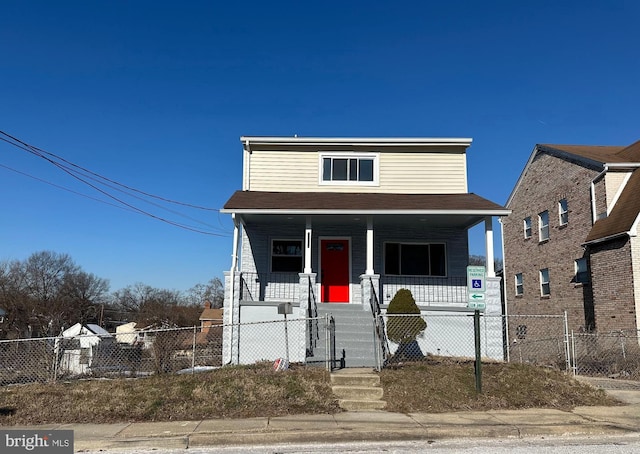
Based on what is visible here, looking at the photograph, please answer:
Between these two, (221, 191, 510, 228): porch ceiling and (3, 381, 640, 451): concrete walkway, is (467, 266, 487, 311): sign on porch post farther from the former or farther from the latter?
(221, 191, 510, 228): porch ceiling

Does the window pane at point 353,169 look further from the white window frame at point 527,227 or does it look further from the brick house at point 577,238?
the white window frame at point 527,227

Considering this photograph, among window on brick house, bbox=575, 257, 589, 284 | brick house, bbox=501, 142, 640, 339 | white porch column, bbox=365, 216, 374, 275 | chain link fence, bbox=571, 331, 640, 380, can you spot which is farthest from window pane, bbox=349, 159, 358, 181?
window on brick house, bbox=575, 257, 589, 284

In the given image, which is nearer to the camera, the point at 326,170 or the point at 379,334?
the point at 379,334

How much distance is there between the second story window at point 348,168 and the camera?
16703 mm

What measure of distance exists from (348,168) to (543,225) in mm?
10258

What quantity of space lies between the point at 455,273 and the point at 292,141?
683cm

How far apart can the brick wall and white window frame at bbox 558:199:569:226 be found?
164 millimetres

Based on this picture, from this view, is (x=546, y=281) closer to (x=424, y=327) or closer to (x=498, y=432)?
(x=424, y=327)

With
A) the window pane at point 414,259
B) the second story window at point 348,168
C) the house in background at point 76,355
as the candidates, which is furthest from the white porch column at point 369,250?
the house in background at point 76,355

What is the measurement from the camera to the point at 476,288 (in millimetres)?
9133

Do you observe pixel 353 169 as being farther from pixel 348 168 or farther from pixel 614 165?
pixel 614 165

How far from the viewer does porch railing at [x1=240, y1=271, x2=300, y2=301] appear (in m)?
14.9

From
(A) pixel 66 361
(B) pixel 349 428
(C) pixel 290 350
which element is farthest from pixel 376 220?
(A) pixel 66 361

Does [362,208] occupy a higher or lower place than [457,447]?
higher
